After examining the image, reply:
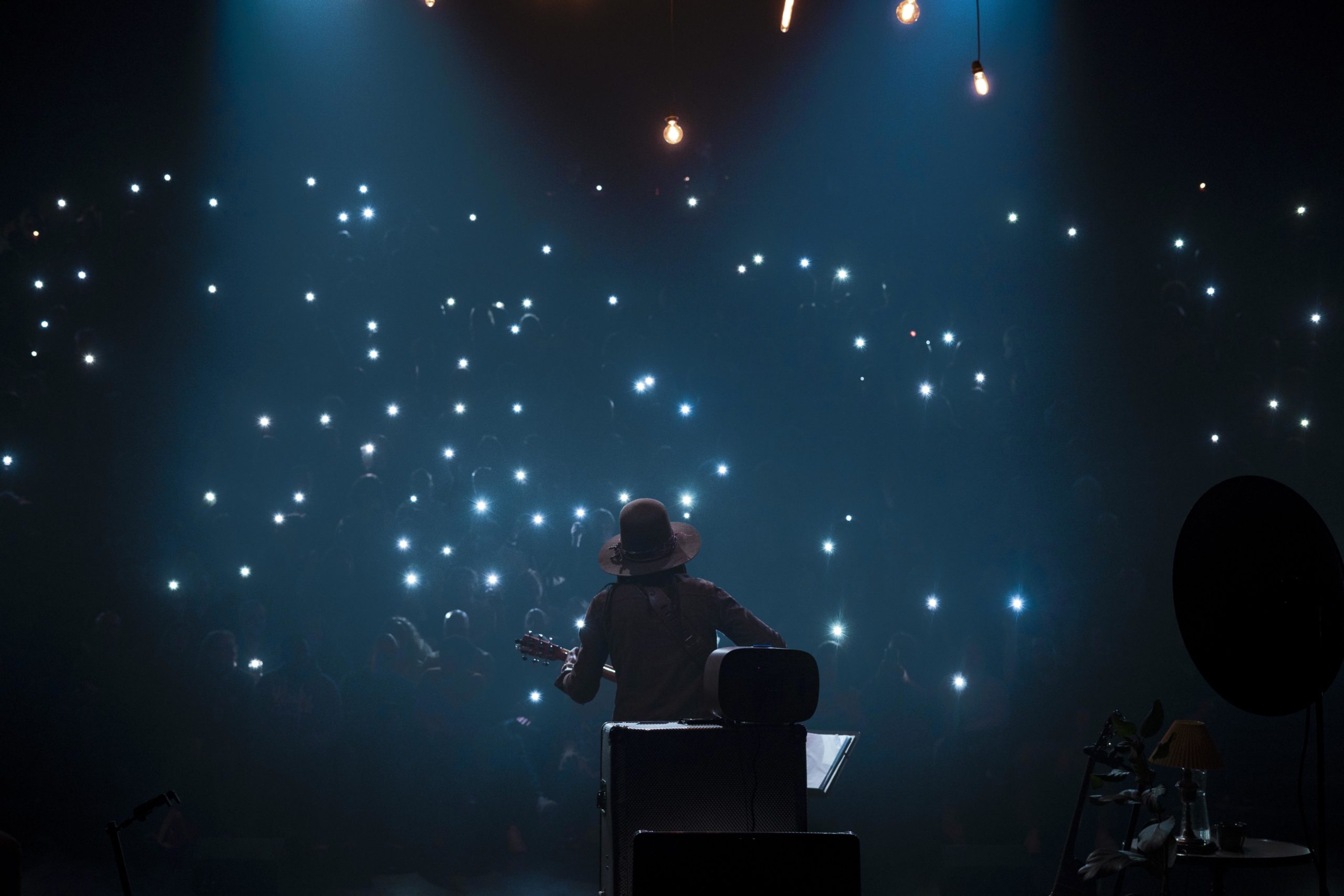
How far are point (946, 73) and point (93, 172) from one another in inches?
213

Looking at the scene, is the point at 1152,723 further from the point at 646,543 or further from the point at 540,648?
the point at 540,648

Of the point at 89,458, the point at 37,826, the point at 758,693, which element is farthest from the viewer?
the point at 89,458

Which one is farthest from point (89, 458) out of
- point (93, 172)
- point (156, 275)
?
point (93, 172)

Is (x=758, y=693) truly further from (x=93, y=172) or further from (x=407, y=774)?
(x=93, y=172)

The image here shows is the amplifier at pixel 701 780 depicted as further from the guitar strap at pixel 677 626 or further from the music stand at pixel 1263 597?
the music stand at pixel 1263 597

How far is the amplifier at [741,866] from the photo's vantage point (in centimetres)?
139

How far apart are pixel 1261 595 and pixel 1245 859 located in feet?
3.86

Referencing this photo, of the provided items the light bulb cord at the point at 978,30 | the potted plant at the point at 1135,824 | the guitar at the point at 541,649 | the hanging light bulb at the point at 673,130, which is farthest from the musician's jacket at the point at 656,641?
the light bulb cord at the point at 978,30

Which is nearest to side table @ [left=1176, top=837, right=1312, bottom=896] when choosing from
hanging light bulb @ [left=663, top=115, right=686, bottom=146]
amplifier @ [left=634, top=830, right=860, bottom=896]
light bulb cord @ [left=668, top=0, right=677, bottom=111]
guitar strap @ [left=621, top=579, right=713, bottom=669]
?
guitar strap @ [left=621, top=579, right=713, bottom=669]

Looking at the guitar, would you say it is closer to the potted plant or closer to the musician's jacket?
the musician's jacket

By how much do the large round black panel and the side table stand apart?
899 millimetres

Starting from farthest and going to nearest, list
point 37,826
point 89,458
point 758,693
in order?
1. point 89,458
2. point 37,826
3. point 758,693

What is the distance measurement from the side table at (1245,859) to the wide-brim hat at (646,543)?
6.33 feet

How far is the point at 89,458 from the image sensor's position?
5.18m
